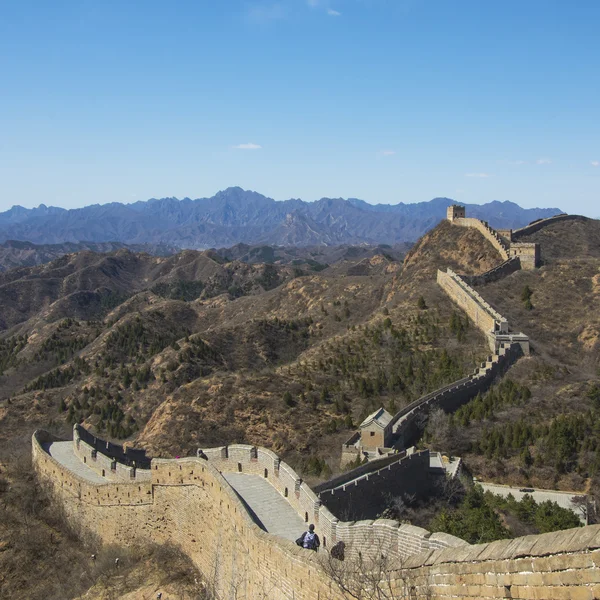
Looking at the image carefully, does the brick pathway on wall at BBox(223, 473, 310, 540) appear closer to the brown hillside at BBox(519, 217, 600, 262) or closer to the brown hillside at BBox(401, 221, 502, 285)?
the brown hillside at BBox(401, 221, 502, 285)

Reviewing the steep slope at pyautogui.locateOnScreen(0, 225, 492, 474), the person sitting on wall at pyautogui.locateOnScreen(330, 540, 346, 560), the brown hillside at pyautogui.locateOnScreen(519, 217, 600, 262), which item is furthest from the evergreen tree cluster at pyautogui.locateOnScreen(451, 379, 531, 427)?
the brown hillside at pyautogui.locateOnScreen(519, 217, 600, 262)

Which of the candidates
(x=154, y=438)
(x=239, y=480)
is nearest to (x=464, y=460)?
(x=239, y=480)

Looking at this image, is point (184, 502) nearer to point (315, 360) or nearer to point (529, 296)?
point (315, 360)

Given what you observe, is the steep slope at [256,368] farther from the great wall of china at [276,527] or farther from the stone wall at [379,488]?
the great wall of china at [276,527]

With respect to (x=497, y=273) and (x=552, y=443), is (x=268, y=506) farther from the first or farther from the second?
(x=497, y=273)

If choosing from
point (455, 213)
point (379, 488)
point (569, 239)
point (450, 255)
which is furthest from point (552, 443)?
point (569, 239)

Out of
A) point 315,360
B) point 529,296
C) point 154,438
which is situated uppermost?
point 529,296
